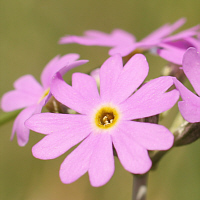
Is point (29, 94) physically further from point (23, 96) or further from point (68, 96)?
point (68, 96)

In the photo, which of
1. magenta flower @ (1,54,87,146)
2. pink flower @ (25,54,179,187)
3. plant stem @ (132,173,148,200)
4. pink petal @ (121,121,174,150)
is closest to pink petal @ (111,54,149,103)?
pink flower @ (25,54,179,187)

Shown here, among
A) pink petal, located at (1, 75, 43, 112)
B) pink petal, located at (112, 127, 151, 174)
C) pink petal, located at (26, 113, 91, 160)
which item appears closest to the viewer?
pink petal, located at (112, 127, 151, 174)

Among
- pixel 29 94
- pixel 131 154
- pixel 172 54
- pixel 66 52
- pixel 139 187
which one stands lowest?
pixel 139 187

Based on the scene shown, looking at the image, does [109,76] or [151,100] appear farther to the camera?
[109,76]

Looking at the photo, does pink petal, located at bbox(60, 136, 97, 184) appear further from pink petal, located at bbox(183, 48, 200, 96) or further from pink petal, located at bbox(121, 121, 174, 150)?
pink petal, located at bbox(183, 48, 200, 96)

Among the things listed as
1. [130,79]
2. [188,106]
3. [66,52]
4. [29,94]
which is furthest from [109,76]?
[66,52]

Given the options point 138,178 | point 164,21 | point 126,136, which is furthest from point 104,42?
point 164,21

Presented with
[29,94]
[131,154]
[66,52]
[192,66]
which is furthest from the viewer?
[66,52]
